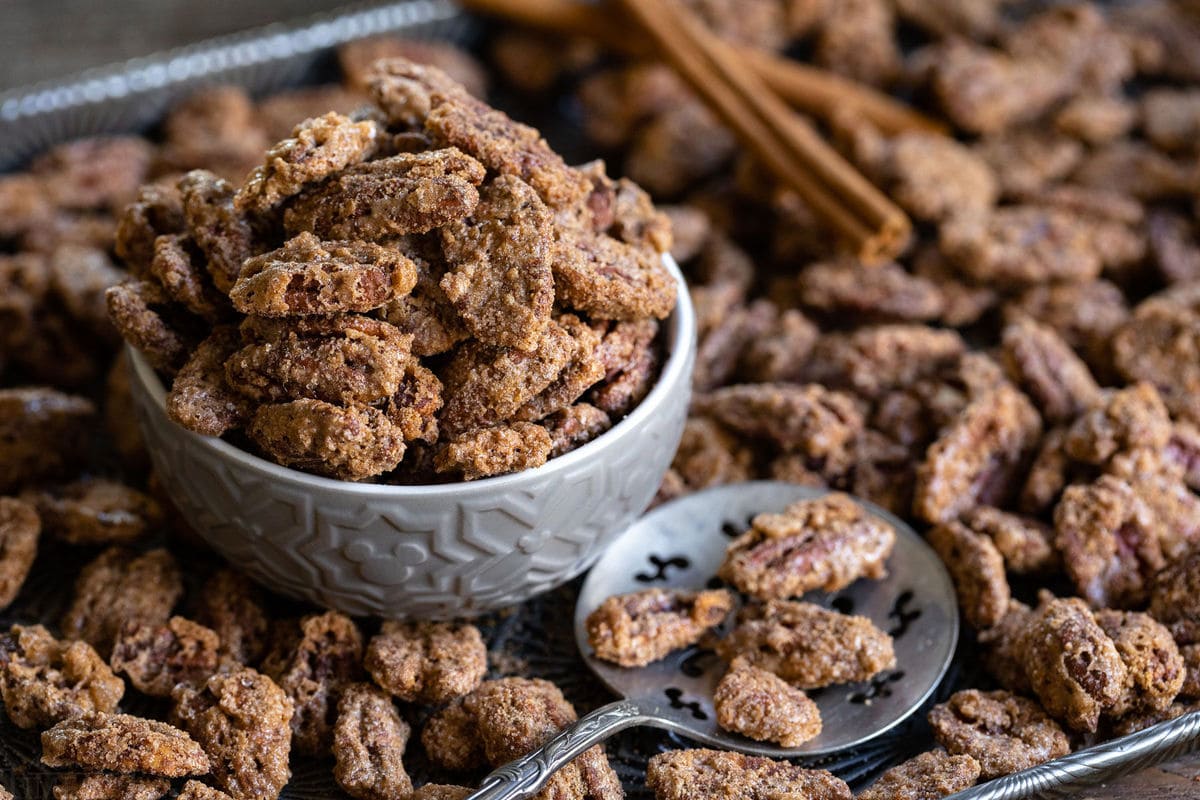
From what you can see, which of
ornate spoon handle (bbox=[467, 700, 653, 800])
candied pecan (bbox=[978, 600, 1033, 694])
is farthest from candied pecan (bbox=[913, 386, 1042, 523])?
ornate spoon handle (bbox=[467, 700, 653, 800])

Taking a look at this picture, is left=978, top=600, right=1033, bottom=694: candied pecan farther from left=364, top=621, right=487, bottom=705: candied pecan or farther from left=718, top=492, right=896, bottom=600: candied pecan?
left=364, top=621, right=487, bottom=705: candied pecan

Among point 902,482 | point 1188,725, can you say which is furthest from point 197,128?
point 1188,725

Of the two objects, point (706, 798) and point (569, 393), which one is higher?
point (569, 393)

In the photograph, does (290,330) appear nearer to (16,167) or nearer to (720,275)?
(720,275)

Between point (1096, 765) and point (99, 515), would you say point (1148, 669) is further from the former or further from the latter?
point (99, 515)

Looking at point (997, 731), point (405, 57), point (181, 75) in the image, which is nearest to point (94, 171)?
point (181, 75)

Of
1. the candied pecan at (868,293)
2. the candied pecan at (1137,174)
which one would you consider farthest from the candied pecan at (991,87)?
the candied pecan at (868,293)
